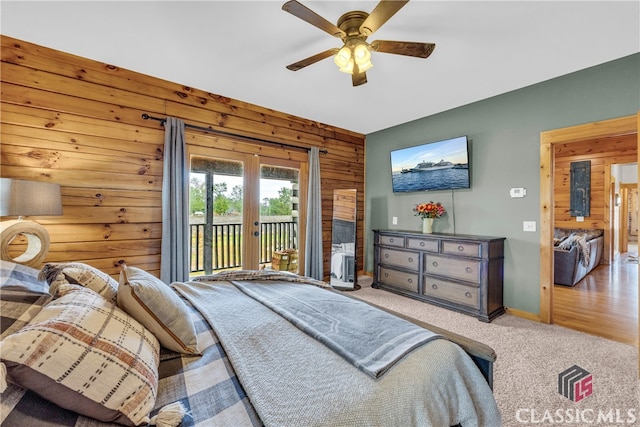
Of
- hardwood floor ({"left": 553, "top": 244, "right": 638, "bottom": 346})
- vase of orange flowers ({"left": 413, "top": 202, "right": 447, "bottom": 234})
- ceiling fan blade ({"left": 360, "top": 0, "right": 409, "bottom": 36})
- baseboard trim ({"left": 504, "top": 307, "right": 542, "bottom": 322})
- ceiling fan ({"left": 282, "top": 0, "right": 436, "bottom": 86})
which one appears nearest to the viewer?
ceiling fan blade ({"left": 360, "top": 0, "right": 409, "bottom": 36})

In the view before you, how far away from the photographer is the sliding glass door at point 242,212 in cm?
349

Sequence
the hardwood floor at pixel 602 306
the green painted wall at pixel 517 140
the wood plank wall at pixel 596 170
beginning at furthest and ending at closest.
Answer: the wood plank wall at pixel 596 170, the hardwood floor at pixel 602 306, the green painted wall at pixel 517 140

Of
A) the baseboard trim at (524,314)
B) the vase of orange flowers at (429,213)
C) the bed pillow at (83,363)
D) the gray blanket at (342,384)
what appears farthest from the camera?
the vase of orange flowers at (429,213)

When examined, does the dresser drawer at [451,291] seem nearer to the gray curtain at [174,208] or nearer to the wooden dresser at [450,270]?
the wooden dresser at [450,270]

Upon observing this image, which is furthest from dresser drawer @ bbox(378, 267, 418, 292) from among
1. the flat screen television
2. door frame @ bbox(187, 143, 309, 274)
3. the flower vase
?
door frame @ bbox(187, 143, 309, 274)

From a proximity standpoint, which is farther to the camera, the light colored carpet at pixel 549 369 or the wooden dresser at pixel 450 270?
the wooden dresser at pixel 450 270

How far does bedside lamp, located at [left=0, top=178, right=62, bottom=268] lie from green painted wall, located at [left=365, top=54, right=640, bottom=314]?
14.2ft

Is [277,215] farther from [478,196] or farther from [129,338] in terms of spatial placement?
[129,338]

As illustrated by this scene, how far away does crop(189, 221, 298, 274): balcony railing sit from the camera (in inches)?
137

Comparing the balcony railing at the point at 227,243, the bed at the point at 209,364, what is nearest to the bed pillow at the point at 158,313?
the bed at the point at 209,364

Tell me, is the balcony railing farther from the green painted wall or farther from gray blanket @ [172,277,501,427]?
gray blanket @ [172,277,501,427]

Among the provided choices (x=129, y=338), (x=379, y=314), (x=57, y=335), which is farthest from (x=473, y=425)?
(x=57, y=335)

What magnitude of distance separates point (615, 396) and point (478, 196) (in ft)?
7.67

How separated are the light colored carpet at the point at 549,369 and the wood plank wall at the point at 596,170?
4.51m
